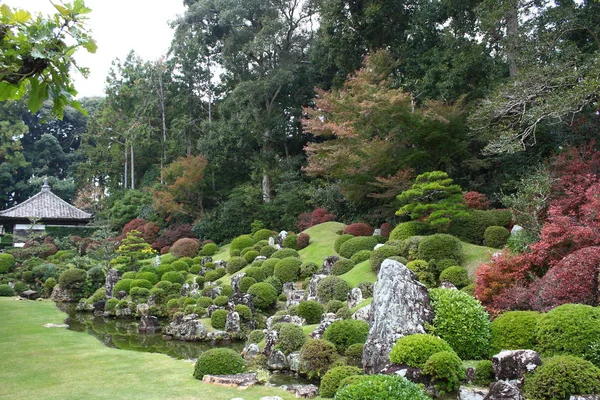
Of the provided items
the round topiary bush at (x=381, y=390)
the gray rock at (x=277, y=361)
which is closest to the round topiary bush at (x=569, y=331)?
the round topiary bush at (x=381, y=390)

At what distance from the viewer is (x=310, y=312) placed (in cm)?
1179

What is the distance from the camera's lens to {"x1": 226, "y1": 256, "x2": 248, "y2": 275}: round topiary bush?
18.6m

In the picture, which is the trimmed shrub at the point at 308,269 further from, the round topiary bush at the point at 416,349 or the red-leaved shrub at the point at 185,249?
the round topiary bush at the point at 416,349

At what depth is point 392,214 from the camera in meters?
17.8

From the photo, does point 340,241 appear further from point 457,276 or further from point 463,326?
point 463,326

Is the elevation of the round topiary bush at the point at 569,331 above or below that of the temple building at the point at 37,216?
below

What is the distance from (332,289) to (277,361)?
12.5ft

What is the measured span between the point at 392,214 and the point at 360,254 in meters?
3.33

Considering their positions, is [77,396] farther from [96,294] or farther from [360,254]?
[96,294]

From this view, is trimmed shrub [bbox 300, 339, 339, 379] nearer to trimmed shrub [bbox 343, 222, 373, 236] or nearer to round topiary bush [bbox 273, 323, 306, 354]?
round topiary bush [bbox 273, 323, 306, 354]

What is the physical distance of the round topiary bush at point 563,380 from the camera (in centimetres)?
569

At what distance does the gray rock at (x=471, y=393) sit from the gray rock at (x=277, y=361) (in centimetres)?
402

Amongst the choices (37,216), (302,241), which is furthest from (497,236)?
(37,216)

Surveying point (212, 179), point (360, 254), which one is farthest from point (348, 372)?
point (212, 179)
